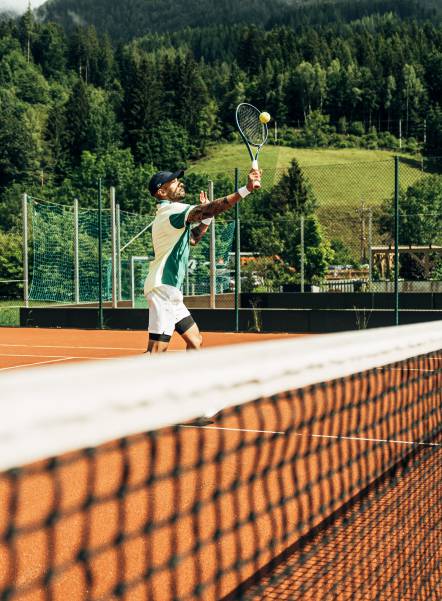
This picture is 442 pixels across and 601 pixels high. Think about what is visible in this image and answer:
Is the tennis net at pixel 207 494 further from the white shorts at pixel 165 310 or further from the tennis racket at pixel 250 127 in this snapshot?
the tennis racket at pixel 250 127

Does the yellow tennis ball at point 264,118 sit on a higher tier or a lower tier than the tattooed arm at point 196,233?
higher

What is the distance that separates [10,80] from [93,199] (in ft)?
165

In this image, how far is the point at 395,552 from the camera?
3131 millimetres

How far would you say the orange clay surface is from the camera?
10625 millimetres

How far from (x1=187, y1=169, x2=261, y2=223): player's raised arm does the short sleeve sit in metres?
0.04

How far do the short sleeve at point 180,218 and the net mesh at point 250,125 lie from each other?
10.7 feet

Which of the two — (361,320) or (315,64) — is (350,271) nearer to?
(361,320)

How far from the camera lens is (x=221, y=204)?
5.12 meters

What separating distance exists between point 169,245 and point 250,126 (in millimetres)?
3707

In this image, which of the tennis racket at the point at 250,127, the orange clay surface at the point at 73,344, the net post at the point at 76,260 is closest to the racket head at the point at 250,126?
the tennis racket at the point at 250,127

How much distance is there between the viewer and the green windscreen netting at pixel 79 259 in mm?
A: 17094

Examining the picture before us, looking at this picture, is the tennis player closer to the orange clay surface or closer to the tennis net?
the tennis net

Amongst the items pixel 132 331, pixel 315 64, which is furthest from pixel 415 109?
pixel 132 331

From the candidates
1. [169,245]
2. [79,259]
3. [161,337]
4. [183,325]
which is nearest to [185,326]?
[183,325]
